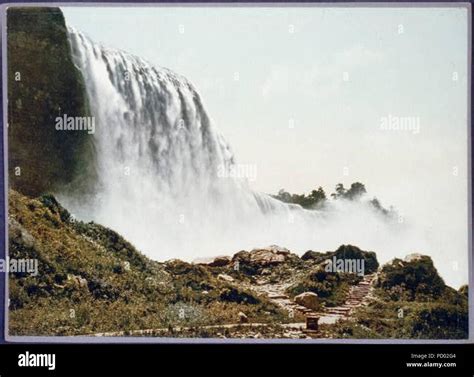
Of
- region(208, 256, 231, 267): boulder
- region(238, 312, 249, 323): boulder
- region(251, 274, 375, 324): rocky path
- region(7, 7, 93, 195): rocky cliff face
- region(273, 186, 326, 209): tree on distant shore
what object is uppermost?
region(7, 7, 93, 195): rocky cliff face

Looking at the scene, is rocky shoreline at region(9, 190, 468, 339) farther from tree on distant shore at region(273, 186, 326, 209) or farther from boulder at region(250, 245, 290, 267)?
tree on distant shore at region(273, 186, 326, 209)

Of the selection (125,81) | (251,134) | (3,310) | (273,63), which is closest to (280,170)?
(251,134)

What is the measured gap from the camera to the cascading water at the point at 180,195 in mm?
5043

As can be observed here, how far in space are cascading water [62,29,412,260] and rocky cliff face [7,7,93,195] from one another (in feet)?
0.27

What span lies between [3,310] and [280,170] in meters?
1.67

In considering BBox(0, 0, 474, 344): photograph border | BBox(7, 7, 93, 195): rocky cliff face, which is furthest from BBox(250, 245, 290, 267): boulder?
BBox(7, 7, 93, 195): rocky cliff face

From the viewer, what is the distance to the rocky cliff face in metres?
5.06

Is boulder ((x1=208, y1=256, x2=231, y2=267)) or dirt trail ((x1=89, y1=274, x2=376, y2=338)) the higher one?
boulder ((x1=208, y1=256, x2=231, y2=267))

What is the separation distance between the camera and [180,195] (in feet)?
16.6

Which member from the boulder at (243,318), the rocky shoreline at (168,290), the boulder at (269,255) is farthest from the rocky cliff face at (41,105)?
the boulder at (243,318)

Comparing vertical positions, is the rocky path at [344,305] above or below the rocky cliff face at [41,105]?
below

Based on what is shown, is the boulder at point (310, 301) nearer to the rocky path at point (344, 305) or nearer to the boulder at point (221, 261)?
the rocky path at point (344, 305)

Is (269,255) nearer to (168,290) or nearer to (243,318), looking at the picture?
(243,318)

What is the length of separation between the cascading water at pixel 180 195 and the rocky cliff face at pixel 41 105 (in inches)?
3.3
